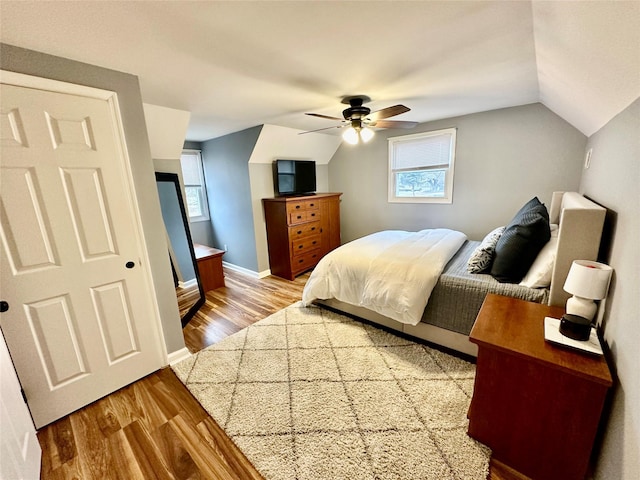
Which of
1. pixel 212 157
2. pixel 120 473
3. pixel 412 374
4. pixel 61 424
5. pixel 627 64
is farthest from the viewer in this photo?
pixel 212 157

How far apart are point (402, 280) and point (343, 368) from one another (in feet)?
2.83

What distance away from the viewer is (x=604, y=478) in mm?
1085

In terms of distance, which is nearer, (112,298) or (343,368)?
(112,298)

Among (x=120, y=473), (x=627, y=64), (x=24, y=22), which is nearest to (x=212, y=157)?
(x=24, y=22)

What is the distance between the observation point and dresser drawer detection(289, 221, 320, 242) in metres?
3.88

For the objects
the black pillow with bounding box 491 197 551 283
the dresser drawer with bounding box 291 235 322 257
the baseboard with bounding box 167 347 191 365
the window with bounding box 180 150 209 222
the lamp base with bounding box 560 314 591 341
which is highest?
the window with bounding box 180 150 209 222

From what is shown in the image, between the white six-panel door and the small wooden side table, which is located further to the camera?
the small wooden side table

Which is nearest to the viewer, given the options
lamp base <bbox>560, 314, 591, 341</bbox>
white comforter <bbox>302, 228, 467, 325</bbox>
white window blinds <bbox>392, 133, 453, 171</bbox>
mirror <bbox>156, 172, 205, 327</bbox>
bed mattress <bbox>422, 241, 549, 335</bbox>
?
lamp base <bbox>560, 314, 591, 341</bbox>

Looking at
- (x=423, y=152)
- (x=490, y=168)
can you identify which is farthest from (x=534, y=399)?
(x=423, y=152)

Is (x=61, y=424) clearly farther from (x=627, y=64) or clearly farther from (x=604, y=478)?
(x=627, y=64)

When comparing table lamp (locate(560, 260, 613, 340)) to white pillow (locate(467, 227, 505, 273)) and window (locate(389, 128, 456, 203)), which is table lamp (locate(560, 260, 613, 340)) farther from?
window (locate(389, 128, 456, 203))

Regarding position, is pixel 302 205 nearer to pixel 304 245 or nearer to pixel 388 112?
pixel 304 245

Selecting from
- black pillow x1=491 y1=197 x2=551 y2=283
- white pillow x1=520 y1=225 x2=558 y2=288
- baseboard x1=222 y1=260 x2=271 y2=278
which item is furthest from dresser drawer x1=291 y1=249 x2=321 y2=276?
white pillow x1=520 y1=225 x2=558 y2=288

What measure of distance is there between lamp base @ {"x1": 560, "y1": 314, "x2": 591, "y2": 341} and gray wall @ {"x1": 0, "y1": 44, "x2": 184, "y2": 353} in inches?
103
